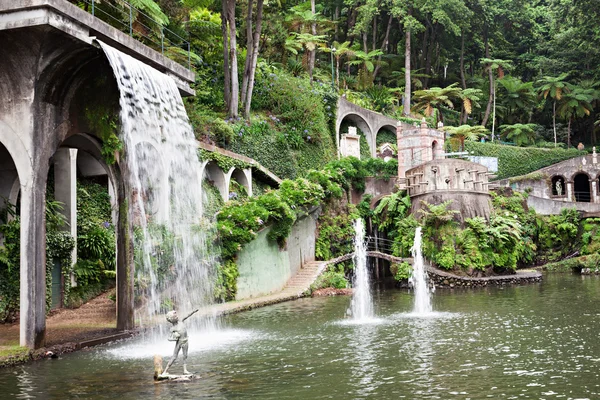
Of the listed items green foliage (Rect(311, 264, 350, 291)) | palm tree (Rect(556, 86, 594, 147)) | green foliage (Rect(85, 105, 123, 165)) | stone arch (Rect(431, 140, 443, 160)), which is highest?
palm tree (Rect(556, 86, 594, 147))

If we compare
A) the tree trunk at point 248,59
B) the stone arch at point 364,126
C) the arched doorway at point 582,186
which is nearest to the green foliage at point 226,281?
the tree trunk at point 248,59


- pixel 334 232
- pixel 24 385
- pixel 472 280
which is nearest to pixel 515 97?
pixel 334 232

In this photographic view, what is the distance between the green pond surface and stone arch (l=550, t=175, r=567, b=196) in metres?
28.9

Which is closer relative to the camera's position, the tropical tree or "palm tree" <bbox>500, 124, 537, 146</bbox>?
the tropical tree

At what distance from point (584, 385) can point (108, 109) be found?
36.6 feet

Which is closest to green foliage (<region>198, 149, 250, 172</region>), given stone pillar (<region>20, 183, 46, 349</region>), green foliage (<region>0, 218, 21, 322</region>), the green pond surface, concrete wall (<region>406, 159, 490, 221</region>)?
the green pond surface

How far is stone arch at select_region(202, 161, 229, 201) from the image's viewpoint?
25.7 m

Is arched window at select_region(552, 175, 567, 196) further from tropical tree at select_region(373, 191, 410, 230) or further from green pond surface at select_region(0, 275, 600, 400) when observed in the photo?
green pond surface at select_region(0, 275, 600, 400)

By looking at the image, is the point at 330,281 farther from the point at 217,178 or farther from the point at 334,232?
the point at 217,178

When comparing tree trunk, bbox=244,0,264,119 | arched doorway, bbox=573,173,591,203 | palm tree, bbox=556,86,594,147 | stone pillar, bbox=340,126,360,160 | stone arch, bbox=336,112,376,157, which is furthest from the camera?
palm tree, bbox=556,86,594,147

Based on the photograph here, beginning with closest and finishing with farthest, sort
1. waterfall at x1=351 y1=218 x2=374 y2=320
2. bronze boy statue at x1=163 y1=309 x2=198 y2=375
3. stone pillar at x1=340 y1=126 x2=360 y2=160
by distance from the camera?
bronze boy statue at x1=163 y1=309 x2=198 y2=375 < waterfall at x1=351 y1=218 x2=374 y2=320 < stone pillar at x1=340 y1=126 x2=360 y2=160

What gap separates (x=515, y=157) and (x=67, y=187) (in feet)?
122

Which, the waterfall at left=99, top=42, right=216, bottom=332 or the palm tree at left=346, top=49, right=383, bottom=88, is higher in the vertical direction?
the palm tree at left=346, top=49, right=383, bottom=88

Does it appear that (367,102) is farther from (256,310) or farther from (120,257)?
(120,257)
